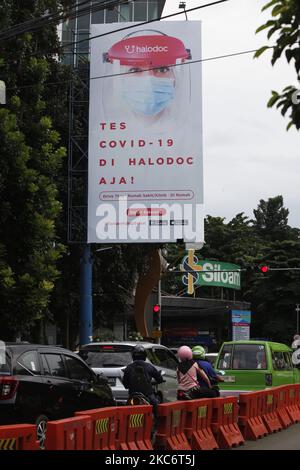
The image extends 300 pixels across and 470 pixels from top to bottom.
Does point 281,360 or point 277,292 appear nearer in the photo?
point 281,360

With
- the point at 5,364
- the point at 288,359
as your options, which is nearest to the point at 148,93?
the point at 288,359

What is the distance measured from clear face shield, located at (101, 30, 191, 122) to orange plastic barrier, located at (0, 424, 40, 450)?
21934mm

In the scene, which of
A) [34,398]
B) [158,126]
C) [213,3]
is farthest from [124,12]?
[34,398]

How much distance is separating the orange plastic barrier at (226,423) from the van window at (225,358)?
14.4ft

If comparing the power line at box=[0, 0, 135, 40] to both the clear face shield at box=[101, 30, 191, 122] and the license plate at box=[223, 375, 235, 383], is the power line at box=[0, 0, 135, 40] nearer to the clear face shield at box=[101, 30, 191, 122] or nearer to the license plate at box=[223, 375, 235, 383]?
the license plate at box=[223, 375, 235, 383]

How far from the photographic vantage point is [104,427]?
9008 millimetres

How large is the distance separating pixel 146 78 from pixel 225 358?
14816 millimetres

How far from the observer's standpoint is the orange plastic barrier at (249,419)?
504 inches

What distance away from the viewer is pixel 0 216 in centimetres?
1639

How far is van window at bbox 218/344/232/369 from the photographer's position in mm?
16913

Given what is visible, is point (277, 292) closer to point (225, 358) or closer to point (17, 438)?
point (225, 358)

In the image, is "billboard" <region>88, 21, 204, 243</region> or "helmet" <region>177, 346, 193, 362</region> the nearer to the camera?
"helmet" <region>177, 346, 193, 362</region>

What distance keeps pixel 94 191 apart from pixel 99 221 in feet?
3.77

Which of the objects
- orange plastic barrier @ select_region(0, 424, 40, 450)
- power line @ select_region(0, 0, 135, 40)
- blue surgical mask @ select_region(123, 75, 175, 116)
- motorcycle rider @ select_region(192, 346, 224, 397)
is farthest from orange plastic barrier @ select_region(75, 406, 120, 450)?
blue surgical mask @ select_region(123, 75, 175, 116)
